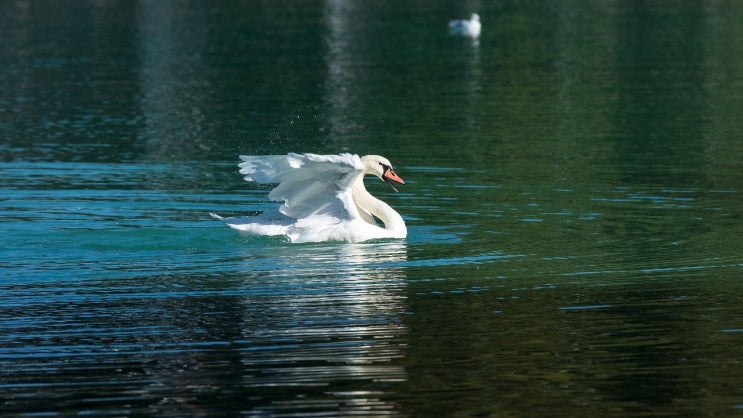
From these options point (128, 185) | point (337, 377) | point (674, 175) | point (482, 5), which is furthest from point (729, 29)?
point (337, 377)

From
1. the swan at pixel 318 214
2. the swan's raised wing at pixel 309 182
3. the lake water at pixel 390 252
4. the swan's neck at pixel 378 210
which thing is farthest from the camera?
the swan's neck at pixel 378 210

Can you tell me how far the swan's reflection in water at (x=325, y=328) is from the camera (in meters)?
11.3

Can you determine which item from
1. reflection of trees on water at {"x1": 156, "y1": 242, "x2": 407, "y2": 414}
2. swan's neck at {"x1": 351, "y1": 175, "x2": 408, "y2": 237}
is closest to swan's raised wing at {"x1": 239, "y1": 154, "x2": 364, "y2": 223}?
swan's neck at {"x1": 351, "y1": 175, "x2": 408, "y2": 237}

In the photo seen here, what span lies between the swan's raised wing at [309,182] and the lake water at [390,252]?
50 centimetres

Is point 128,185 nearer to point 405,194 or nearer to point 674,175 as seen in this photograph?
point 405,194

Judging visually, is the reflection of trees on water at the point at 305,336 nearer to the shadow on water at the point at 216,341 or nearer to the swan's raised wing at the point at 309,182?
the shadow on water at the point at 216,341

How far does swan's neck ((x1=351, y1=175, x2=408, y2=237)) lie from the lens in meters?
18.8

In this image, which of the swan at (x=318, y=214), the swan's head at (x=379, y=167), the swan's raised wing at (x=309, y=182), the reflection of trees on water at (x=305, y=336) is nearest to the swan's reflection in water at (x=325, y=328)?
the reflection of trees on water at (x=305, y=336)

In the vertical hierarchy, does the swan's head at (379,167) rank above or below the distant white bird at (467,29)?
above

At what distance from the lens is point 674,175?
24922 millimetres

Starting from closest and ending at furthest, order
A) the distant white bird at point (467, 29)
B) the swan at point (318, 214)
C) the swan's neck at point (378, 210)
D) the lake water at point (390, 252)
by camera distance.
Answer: the lake water at point (390, 252)
the swan at point (318, 214)
the swan's neck at point (378, 210)
the distant white bird at point (467, 29)

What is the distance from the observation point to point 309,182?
18594 millimetres

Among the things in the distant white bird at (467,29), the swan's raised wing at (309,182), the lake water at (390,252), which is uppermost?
the swan's raised wing at (309,182)

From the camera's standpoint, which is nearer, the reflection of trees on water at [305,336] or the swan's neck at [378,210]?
the reflection of trees on water at [305,336]
